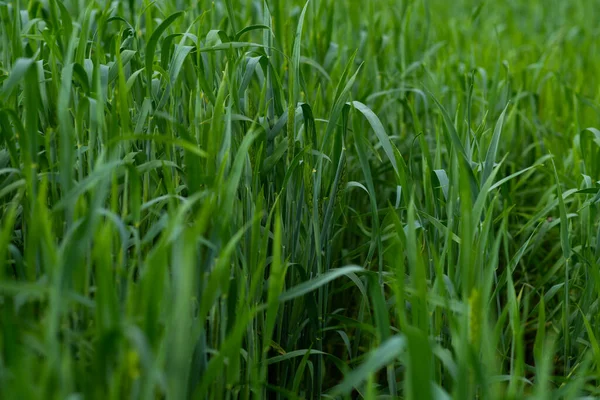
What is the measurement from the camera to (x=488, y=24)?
149 inches

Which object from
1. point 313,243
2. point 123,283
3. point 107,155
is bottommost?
point 313,243

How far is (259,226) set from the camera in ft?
4.40

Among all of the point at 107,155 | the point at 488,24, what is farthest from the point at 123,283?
the point at 488,24

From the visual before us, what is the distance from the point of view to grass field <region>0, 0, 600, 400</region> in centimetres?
101

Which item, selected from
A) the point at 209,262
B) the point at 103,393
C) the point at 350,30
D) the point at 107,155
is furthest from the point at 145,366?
the point at 350,30

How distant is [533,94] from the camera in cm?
260

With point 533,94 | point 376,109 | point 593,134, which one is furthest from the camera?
point 533,94

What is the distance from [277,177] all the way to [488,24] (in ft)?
8.15

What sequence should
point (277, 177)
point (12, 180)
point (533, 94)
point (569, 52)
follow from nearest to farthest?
point (12, 180) < point (277, 177) < point (533, 94) < point (569, 52)

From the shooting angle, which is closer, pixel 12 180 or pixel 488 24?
pixel 12 180

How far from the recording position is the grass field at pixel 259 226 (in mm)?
1010

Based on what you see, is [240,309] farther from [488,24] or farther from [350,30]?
[488,24]

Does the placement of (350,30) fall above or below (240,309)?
above

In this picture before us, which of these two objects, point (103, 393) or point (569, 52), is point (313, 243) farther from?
point (569, 52)
